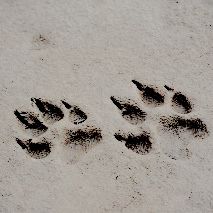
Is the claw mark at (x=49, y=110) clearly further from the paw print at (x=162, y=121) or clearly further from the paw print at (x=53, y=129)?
the paw print at (x=162, y=121)

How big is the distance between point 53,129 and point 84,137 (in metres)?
0.13

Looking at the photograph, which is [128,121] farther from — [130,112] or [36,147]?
[36,147]

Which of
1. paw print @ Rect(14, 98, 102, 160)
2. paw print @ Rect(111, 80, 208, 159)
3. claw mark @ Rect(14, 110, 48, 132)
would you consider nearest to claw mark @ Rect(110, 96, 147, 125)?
paw print @ Rect(111, 80, 208, 159)

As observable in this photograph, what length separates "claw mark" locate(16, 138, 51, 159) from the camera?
1544 mm

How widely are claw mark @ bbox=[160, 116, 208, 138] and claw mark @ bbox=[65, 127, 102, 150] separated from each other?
0.28m

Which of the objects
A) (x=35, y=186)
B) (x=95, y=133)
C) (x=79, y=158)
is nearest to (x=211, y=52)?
(x=95, y=133)

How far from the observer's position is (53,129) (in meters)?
1.58

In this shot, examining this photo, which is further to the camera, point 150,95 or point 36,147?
point 150,95

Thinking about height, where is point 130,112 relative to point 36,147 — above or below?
above

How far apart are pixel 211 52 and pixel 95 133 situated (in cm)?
68

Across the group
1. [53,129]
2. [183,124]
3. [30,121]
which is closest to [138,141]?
[183,124]

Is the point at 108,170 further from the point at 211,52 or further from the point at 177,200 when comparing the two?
the point at 211,52

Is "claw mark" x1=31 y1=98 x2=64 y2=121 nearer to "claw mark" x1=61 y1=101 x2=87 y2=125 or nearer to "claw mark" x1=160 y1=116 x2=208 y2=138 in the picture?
"claw mark" x1=61 y1=101 x2=87 y2=125

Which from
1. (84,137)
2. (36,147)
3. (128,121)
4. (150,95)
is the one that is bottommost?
(36,147)
